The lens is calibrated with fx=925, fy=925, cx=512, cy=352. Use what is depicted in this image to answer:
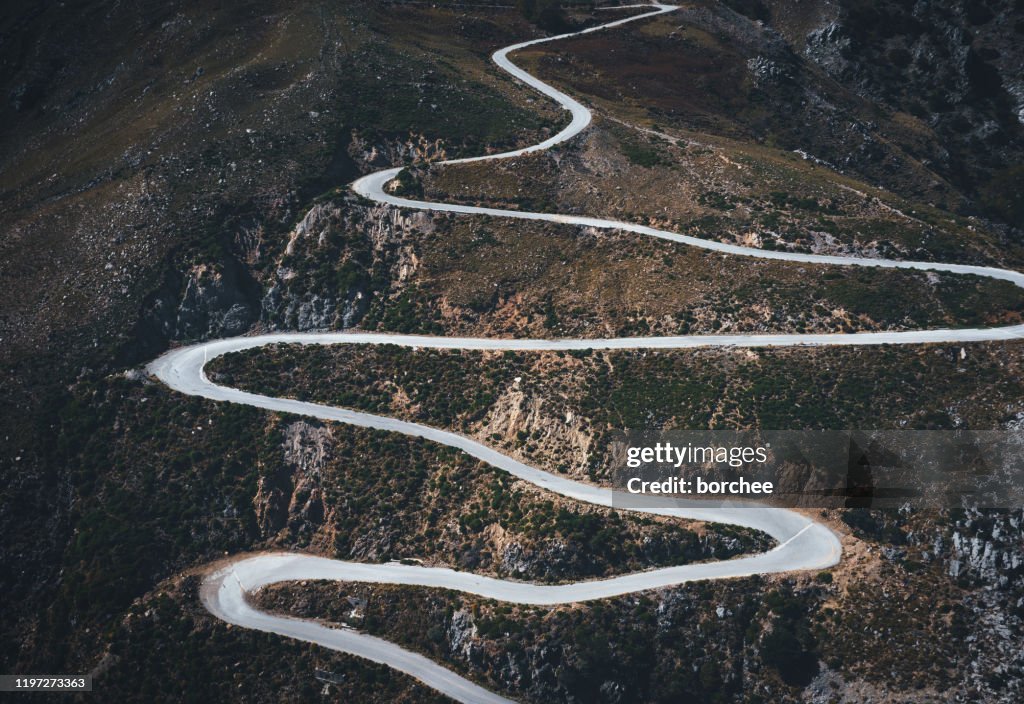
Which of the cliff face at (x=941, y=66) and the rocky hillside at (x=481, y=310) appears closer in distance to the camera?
the rocky hillside at (x=481, y=310)

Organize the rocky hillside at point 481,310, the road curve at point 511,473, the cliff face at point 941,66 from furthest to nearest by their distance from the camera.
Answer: the cliff face at point 941,66 < the road curve at point 511,473 < the rocky hillside at point 481,310

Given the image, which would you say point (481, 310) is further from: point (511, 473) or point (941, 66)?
point (941, 66)

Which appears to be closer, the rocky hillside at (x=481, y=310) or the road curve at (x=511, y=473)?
the rocky hillside at (x=481, y=310)

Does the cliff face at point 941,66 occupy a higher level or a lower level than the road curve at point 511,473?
higher

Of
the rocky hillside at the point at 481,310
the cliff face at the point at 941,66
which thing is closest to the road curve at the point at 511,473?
the rocky hillside at the point at 481,310

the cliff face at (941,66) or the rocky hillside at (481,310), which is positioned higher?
the cliff face at (941,66)

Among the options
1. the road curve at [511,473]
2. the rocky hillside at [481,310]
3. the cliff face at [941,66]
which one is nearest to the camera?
the rocky hillside at [481,310]

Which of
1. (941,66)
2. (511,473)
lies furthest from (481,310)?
(941,66)

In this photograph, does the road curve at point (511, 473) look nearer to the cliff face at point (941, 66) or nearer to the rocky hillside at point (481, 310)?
the rocky hillside at point (481, 310)

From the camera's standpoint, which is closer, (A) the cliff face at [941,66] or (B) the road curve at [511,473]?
(B) the road curve at [511,473]
